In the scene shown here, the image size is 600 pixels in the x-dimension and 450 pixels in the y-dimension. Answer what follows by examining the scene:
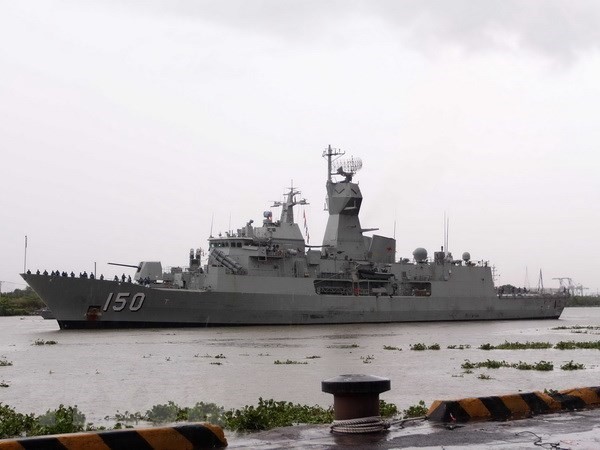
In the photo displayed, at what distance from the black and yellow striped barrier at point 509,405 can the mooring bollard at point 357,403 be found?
2.35 feet

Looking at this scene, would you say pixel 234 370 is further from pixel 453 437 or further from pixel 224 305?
pixel 224 305

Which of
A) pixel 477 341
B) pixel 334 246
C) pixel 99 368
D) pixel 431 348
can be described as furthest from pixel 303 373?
pixel 334 246

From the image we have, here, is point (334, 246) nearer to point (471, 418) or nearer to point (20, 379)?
point (20, 379)

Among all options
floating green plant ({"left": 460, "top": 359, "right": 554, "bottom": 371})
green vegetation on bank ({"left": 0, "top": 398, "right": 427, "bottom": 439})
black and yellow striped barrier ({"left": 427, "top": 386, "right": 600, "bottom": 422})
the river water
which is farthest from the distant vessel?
black and yellow striped barrier ({"left": 427, "top": 386, "right": 600, "bottom": 422})

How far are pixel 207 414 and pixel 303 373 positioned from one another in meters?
9.00

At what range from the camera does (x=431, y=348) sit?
25031mm

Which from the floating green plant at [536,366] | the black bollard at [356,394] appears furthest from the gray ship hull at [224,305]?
the black bollard at [356,394]

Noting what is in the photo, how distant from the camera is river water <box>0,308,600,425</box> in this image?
43.2ft

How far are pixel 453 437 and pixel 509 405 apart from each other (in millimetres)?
1335

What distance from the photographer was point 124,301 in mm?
36000

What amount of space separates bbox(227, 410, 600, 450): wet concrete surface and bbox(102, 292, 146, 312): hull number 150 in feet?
98.3

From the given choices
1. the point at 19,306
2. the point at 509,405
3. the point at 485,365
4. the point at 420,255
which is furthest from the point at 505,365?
the point at 19,306

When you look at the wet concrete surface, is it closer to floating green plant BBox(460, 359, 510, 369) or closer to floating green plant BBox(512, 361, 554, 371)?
floating green plant BBox(512, 361, 554, 371)

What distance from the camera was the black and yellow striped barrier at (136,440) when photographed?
5.17 metres
